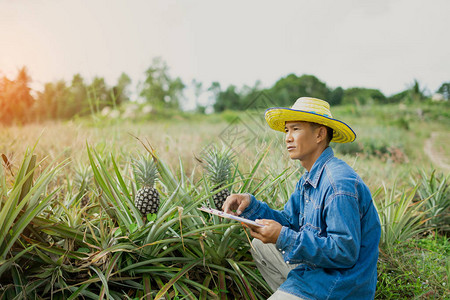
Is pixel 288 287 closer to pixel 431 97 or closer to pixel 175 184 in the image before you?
pixel 175 184

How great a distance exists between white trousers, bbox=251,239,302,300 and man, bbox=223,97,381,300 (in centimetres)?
2

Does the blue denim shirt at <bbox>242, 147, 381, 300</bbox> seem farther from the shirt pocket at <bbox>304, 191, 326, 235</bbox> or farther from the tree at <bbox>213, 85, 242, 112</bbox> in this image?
the tree at <bbox>213, 85, 242, 112</bbox>

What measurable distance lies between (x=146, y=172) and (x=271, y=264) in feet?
3.46

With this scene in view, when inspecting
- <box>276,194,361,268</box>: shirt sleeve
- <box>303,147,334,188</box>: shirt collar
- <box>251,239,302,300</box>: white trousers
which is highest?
<box>303,147,334,188</box>: shirt collar

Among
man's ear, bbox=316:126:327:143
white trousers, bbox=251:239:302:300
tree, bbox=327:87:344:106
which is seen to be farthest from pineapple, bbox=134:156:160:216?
tree, bbox=327:87:344:106

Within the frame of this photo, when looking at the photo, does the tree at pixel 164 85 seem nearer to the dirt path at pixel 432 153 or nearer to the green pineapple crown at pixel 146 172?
the dirt path at pixel 432 153

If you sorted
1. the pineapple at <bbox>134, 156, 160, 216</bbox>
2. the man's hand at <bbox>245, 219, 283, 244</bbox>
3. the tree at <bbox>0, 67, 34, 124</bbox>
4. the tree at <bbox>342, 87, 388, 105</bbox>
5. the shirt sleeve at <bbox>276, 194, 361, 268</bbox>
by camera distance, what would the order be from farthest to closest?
the tree at <bbox>342, 87, 388, 105</bbox>
the tree at <bbox>0, 67, 34, 124</bbox>
the pineapple at <bbox>134, 156, 160, 216</bbox>
the man's hand at <bbox>245, 219, 283, 244</bbox>
the shirt sleeve at <bbox>276, 194, 361, 268</bbox>

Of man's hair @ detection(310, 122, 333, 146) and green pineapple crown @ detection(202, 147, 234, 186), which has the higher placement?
man's hair @ detection(310, 122, 333, 146)

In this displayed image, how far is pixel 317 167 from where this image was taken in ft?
6.80

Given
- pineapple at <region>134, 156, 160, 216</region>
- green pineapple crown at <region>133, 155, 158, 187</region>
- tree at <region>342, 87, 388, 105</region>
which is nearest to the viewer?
pineapple at <region>134, 156, 160, 216</region>

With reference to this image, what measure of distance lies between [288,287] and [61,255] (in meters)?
1.39

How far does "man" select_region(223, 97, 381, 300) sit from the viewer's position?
5.71ft

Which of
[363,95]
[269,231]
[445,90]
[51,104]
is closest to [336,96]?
[363,95]

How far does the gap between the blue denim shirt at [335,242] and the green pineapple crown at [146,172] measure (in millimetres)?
1127
